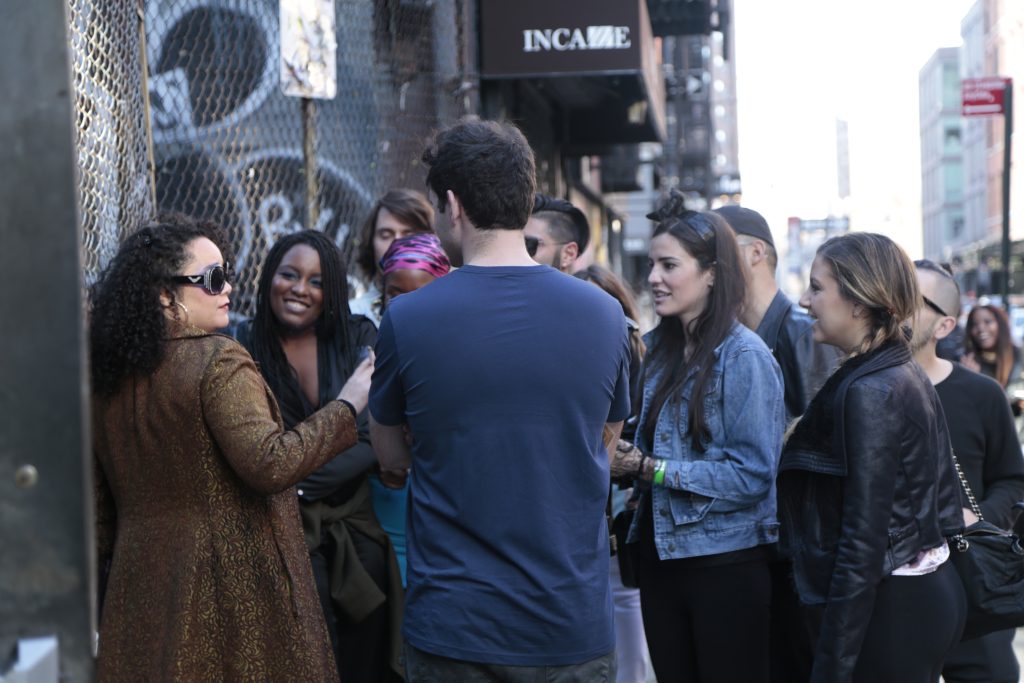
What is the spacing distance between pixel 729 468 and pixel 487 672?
1.39 m

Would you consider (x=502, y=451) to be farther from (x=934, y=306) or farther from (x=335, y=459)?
(x=934, y=306)

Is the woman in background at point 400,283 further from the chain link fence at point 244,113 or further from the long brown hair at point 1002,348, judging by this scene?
the long brown hair at point 1002,348

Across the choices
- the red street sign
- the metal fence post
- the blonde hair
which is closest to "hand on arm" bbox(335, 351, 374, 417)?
the blonde hair

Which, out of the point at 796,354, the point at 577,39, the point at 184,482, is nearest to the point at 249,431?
the point at 184,482

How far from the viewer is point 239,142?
6246 mm

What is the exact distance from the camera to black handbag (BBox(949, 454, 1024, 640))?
347 cm

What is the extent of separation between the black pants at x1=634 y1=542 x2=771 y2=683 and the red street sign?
9.86m

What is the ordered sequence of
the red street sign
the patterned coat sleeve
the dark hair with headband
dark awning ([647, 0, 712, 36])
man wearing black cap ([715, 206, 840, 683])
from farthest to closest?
dark awning ([647, 0, 712, 36])
the red street sign
man wearing black cap ([715, 206, 840, 683])
the dark hair with headband
the patterned coat sleeve

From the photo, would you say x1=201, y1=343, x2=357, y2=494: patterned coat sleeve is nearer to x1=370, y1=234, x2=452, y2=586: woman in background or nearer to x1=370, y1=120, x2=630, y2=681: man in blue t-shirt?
x1=370, y1=120, x2=630, y2=681: man in blue t-shirt

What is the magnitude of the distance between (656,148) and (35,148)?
28395mm

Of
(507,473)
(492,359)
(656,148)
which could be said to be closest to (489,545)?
(507,473)

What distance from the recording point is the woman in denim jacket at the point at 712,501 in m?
3.62

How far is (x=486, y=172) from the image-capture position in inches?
99.7

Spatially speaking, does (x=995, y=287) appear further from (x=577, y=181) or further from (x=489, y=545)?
(x=489, y=545)
